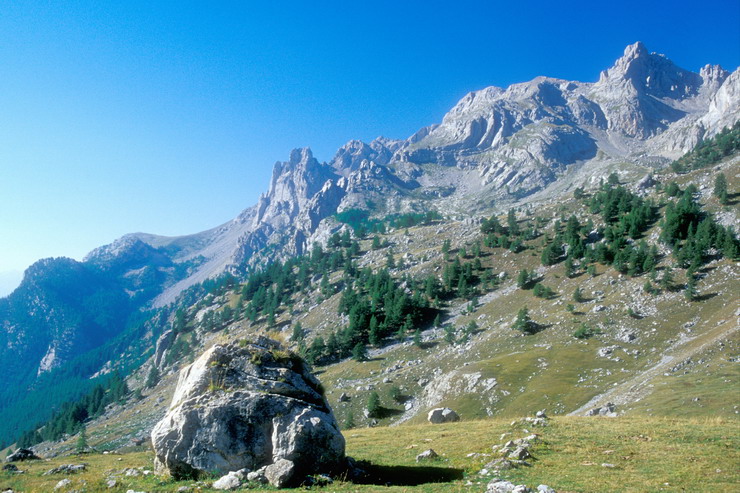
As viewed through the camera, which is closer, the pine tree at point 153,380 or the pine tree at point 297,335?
the pine tree at point 297,335

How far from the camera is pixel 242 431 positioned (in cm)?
1636

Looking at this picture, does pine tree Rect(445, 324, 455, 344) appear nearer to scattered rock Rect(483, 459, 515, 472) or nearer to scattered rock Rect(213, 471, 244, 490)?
scattered rock Rect(483, 459, 515, 472)

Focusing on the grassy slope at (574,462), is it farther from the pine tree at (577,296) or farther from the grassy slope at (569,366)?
the pine tree at (577,296)

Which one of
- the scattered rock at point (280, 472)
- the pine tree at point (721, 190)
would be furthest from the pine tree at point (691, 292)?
the scattered rock at point (280, 472)

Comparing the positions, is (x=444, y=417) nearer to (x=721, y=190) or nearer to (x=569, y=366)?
(x=569, y=366)

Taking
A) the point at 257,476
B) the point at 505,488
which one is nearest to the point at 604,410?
the point at 505,488

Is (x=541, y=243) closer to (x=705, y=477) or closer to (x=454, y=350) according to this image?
(x=454, y=350)

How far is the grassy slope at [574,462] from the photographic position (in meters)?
14.0

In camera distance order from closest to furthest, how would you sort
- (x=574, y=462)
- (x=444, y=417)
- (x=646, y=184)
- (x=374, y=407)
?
(x=574, y=462)
(x=444, y=417)
(x=374, y=407)
(x=646, y=184)

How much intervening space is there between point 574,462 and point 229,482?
15273mm

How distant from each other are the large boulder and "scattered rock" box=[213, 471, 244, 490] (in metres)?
0.89

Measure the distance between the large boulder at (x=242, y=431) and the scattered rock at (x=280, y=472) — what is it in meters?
0.17

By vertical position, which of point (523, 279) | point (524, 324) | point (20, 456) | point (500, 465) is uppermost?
point (20, 456)

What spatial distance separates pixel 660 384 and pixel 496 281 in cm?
7530
